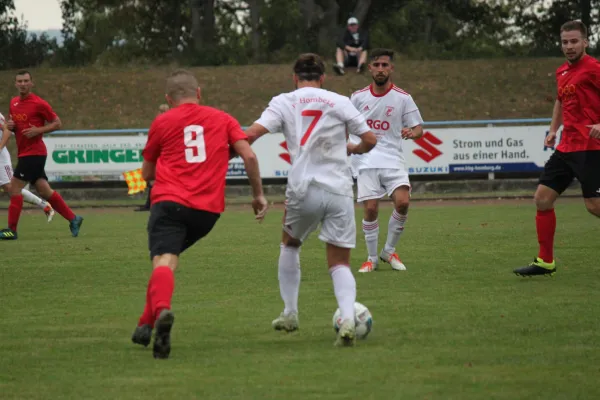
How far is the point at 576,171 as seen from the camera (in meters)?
10.5

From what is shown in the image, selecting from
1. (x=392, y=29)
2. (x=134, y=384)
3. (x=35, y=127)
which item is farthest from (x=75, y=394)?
(x=392, y=29)

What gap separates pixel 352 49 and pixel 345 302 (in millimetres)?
27395

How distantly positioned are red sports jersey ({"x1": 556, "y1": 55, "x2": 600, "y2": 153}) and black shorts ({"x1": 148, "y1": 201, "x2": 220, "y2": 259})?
4.41m

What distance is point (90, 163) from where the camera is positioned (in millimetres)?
26672

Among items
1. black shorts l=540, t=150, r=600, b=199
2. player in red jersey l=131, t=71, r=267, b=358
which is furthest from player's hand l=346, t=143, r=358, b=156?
Result: black shorts l=540, t=150, r=600, b=199

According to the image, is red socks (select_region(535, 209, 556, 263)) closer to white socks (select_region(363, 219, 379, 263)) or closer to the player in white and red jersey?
the player in white and red jersey

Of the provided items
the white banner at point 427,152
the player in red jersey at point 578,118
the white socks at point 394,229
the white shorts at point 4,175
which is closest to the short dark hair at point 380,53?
the white socks at point 394,229

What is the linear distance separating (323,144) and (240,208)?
643 inches

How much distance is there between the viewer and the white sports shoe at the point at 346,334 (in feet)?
23.7

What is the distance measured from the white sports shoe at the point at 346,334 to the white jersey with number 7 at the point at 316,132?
913 mm

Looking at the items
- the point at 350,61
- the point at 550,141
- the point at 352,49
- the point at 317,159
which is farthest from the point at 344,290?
the point at 350,61

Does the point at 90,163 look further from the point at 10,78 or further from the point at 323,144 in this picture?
the point at 323,144

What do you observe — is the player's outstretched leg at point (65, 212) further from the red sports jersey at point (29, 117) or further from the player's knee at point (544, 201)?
the player's knee at point (544, 201)

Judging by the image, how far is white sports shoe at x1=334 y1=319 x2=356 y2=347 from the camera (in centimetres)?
721
